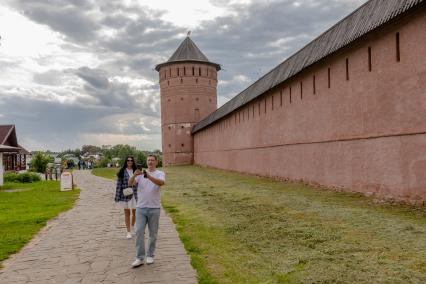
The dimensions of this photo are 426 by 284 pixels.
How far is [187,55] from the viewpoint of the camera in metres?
44.3

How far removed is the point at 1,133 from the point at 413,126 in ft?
113

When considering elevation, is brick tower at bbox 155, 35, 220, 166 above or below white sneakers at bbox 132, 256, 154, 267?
above

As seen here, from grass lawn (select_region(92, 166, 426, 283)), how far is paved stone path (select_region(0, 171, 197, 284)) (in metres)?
0.26

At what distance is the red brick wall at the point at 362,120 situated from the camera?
30.1ft

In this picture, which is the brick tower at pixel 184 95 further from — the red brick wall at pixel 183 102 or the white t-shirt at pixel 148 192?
the white t-shirt at pixel 148 192

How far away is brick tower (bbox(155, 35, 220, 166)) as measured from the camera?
144 ft

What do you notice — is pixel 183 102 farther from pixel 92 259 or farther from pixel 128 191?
pixel 92 259

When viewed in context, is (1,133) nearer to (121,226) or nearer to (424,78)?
(121,226)

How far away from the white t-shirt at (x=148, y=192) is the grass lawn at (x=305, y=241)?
0.89 metres

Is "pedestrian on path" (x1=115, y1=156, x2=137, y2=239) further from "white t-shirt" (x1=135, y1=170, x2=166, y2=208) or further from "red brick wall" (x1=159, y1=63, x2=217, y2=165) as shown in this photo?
"red brick wall" (x1=159, y1=63, x2=217, y2=165)

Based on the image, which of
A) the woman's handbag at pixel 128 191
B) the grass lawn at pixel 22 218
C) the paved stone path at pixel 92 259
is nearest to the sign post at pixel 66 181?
the grass lawn at pixel 22 218

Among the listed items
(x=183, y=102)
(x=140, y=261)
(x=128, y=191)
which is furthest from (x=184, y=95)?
(x=140, y=261)

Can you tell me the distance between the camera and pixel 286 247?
18.9 feet

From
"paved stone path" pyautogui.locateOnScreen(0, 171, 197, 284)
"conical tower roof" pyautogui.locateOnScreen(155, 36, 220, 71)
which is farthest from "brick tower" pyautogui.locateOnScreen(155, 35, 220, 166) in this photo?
"paved stone path" pyautogui.locateOnScreen(0, 171, 197, 284)
